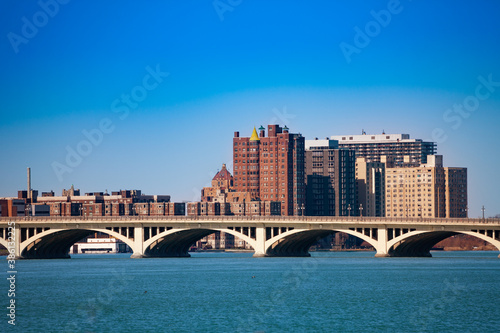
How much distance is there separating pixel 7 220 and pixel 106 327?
99.3 m

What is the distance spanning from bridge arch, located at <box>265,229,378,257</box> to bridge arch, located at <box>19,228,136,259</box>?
2393 cm

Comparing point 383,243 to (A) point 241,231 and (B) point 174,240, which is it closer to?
(A) point 241,231

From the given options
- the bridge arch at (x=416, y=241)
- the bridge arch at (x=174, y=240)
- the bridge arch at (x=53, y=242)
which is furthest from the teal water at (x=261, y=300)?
the bridge arch at (x=53, y=242)

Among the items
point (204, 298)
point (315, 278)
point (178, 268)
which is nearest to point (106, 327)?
point (204, 298)

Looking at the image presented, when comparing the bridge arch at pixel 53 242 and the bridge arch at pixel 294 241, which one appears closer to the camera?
the bridge arch at pixel 294 241

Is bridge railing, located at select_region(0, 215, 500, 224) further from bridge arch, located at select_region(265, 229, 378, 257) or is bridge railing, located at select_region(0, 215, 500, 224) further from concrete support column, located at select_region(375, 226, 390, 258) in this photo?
bridge arch, located at select_region(265, 229, 378, 257)

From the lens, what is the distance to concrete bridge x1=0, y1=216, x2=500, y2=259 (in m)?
149

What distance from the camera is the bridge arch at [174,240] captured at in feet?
520

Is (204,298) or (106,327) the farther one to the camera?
(204,298)

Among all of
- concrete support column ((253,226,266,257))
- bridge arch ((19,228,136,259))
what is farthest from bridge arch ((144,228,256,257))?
bridge arch ((19,228,136,259))

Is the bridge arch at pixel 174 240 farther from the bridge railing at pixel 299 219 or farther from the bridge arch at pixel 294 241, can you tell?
the bridge arch at pixel 294 241

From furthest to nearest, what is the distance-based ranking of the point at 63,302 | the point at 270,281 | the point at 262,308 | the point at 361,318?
the point at 270,281 → the point at 63,302 → the point at 262,308 → the point at 361,318

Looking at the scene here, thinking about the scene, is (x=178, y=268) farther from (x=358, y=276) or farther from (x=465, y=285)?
(x=465, y=285)

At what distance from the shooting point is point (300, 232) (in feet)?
509
